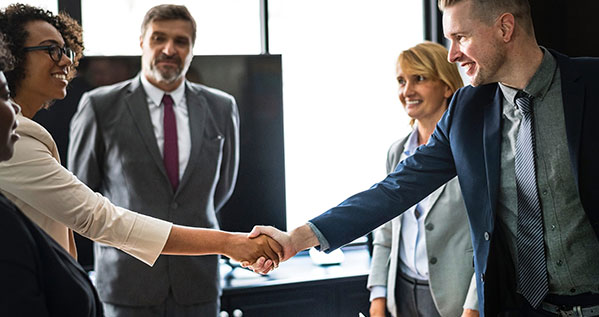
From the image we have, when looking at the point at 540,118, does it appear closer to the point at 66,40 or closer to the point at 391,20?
the point at 66,40


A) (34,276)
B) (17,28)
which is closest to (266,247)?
(17,28)

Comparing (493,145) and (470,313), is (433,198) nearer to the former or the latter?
(470,313)

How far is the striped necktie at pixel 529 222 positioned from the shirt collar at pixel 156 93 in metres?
1.73

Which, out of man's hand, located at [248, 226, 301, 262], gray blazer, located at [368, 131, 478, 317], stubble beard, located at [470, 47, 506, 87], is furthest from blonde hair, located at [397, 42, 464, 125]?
man's hand, located at [248, 226, 301, 262]

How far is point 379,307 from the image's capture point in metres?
2.64

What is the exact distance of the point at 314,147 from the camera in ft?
13.5

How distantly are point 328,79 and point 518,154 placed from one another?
230cm

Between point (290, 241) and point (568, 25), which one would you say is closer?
point (290, 241)

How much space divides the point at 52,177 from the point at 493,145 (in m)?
1.30

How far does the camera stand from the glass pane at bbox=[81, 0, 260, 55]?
3672 millimetres

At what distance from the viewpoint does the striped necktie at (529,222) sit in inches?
74.3

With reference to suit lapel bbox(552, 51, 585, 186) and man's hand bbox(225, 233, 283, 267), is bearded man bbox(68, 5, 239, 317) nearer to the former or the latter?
man's hand bbox(225, 233, 283, 267)

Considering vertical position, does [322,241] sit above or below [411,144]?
below

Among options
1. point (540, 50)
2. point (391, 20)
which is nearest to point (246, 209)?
point (391, 20)
